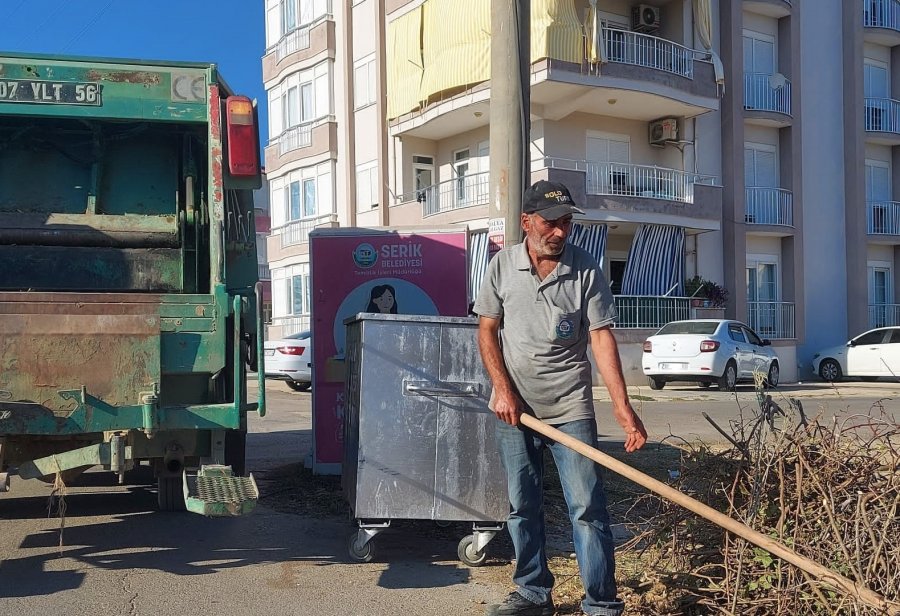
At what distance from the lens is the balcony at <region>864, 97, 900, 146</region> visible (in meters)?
28.0

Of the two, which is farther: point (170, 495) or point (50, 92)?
point (170, 495)

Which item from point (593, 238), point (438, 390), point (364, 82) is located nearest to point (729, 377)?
point (593, 238)

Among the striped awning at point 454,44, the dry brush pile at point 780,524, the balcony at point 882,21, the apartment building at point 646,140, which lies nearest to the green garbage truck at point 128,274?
the dry brush pile at point 780,524

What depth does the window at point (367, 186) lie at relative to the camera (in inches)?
1049

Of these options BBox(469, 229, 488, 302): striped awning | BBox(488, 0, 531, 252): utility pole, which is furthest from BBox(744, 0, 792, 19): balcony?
BBox(488, 0, 531, 252): utility pole

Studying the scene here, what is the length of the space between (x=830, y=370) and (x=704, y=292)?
385 centimetres

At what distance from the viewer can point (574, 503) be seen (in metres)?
4.10

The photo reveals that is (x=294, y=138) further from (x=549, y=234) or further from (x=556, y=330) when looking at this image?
(x=556, y=330)

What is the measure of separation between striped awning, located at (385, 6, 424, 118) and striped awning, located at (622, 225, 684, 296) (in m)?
6.62

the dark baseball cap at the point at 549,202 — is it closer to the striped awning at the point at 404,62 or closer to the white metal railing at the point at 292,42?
the striped awning at the point at 404,62

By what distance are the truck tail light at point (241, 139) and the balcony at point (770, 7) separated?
74.1 ft

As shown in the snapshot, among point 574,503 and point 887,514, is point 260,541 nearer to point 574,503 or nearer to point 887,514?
point 574,503

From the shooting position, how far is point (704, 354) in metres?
18.2

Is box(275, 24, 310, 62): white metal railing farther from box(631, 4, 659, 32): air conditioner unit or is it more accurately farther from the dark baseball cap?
the dark baseball cap
